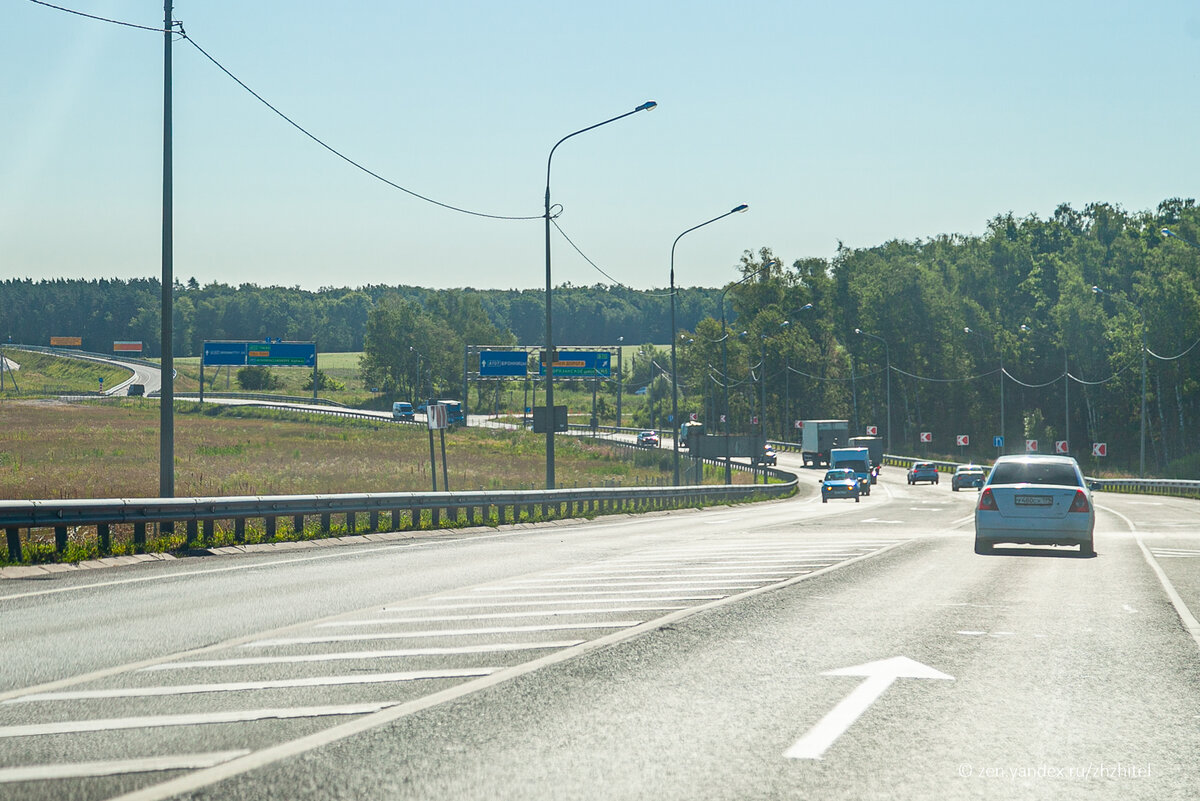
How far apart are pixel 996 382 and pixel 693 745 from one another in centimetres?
11869

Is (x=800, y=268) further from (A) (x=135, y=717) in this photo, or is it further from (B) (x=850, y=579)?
(A) (x=135, y=717)

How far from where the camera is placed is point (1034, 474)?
19625mm

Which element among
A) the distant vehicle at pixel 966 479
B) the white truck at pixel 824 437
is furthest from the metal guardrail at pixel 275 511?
the white truck at pixel 824 437

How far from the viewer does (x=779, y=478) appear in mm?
75875

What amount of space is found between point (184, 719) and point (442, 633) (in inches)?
134

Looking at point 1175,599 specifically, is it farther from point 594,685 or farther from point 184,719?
point 184,719

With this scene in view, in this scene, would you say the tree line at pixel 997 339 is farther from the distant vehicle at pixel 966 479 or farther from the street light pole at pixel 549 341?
the street light pole at pixel 549 341

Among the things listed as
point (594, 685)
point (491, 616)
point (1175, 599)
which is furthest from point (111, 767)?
point (1175, 599)

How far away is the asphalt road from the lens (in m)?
5.57

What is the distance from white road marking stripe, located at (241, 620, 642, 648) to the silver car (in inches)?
409

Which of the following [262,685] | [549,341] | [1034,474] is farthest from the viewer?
[549,341]

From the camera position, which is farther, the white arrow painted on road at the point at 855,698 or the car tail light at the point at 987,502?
the car tail light at the point at 987,502

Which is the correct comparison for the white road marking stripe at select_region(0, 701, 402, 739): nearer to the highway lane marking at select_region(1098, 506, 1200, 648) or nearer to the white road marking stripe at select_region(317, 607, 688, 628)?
the white road marking stripe at select_region(317, 607, 688, 628)

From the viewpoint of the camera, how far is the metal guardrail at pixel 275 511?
616 inches
